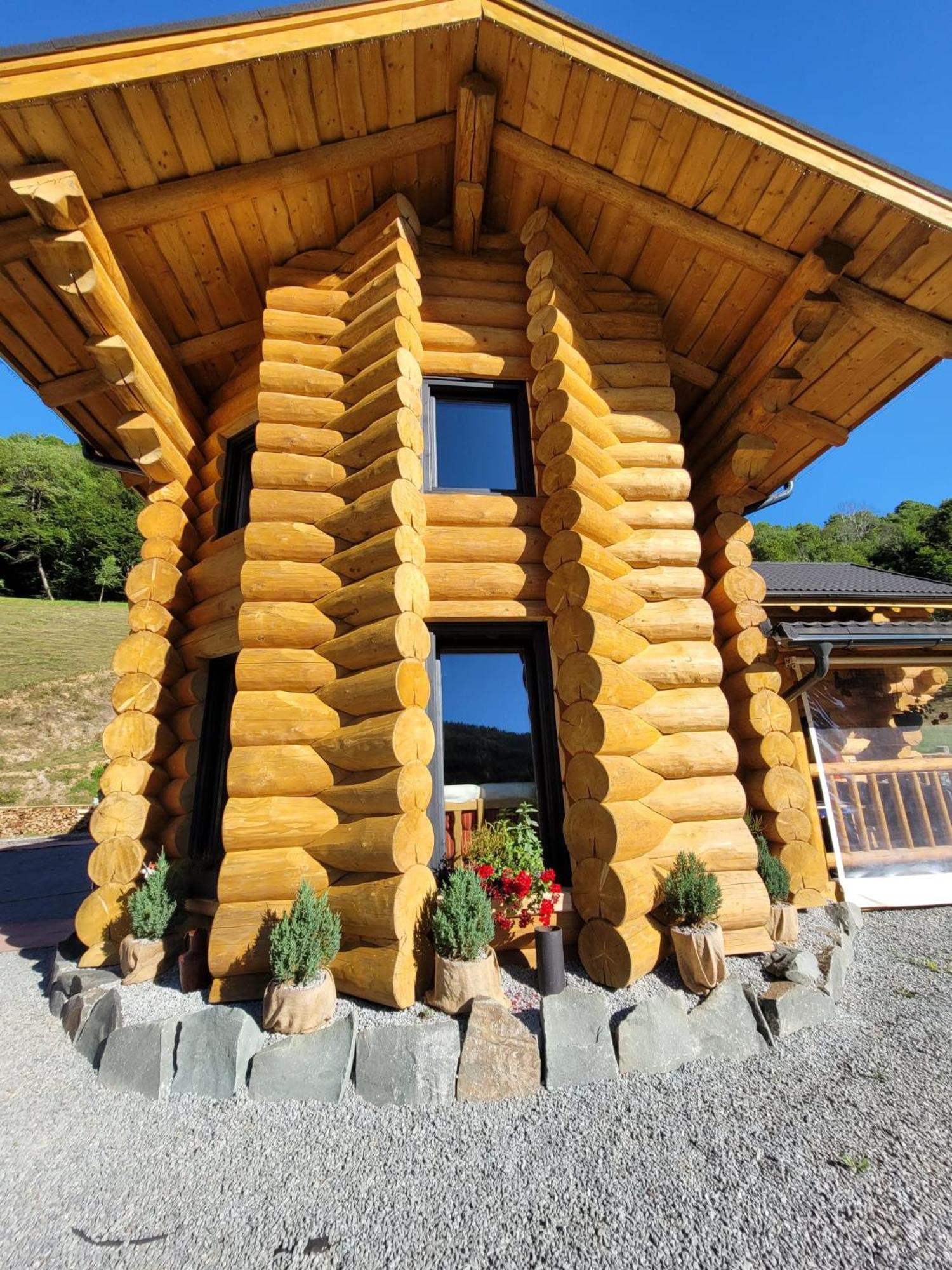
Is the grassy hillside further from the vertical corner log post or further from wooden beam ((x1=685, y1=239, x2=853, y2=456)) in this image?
wooden beam ((x1=685, y1=239, x2=853, y2=456))

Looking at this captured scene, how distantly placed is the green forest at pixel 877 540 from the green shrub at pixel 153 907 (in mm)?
35939

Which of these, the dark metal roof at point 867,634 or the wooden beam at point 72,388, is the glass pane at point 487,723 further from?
the wooden beam at point 72,388

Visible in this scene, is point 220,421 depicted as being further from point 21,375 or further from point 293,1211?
point 293,1211

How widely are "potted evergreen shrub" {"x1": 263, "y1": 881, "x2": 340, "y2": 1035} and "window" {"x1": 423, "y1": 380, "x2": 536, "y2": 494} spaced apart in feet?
12.4

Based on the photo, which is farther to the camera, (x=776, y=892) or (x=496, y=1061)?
(x=776, y=892)

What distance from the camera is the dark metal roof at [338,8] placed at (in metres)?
4.01

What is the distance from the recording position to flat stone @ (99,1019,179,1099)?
3.16m

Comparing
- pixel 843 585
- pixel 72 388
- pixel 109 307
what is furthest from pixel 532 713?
pixel 843 585

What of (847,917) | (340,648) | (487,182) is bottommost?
(847,917)

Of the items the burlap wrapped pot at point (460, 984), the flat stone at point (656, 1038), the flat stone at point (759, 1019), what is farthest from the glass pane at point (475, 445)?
the flat stone at point (759, 1019)

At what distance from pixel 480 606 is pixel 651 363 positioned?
3444mm

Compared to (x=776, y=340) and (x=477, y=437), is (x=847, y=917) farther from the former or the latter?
(x=477, y=437)

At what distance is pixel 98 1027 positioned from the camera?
3.65m

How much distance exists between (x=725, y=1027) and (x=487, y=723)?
8.57 ft
